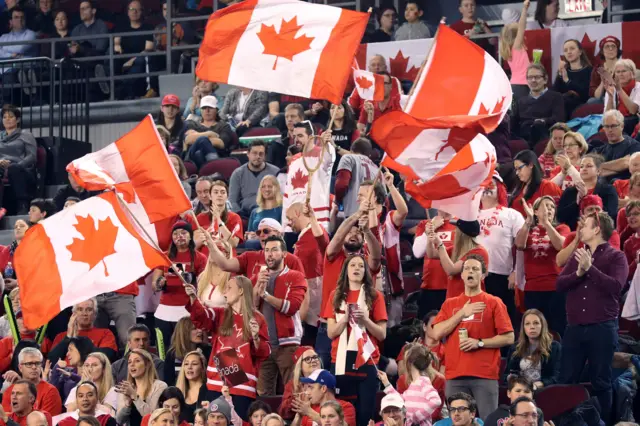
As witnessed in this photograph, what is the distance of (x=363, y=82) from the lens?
18141 millimetres

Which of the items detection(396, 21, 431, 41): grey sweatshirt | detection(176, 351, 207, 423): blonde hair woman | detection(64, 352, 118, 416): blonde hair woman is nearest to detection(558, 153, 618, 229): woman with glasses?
detection(176, 351, 207, 423): blonde hair woman

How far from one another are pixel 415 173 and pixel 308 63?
152 centimetres

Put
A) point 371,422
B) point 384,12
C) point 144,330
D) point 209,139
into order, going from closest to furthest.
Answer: point 371,422, point 144,330, point 209,139, point 384,12

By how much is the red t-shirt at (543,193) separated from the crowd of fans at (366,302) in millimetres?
24

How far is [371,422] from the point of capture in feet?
46.4

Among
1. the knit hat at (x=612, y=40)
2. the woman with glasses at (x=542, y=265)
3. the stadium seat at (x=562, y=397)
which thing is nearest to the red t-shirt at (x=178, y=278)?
the woman with glasses at (x=542, y=265)

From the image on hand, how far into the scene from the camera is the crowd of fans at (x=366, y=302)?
47.6 feet

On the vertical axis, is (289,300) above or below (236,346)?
above

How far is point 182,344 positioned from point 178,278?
2.38ft

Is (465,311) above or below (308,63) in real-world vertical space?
below

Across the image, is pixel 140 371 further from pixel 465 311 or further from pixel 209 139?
pixel 209 139

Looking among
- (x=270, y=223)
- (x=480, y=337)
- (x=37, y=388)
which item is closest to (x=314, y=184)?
(x=270, y=223)

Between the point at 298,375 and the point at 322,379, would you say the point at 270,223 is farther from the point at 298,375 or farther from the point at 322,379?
the point at 322,379

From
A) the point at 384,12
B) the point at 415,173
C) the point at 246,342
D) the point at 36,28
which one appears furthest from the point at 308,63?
the point at 36,28
